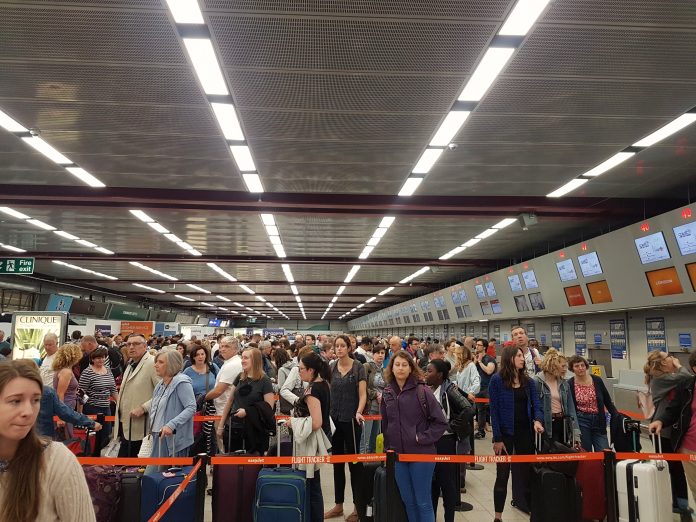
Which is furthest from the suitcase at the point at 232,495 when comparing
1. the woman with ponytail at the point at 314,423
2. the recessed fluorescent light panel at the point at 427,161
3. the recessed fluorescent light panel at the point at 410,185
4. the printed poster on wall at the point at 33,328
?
the printed poster on wall at the point at 33,328

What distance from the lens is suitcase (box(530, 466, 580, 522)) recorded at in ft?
16.2

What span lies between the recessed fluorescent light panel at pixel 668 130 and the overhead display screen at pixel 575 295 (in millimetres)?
6483

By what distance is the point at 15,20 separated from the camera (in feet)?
15.5

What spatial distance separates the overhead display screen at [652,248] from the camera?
999 centimetres

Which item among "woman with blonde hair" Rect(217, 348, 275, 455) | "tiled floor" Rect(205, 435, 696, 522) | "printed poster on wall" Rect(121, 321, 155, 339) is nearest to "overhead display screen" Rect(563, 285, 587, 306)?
"tiled floor" Rect(205, 435, 696, 522)

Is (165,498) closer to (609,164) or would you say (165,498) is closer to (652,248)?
(609,164)

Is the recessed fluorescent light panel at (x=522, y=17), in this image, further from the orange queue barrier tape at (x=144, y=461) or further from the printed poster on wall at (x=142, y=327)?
the printed poster on wall at (x=142, y=327)

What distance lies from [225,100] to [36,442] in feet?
17.2

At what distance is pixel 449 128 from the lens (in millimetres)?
7227

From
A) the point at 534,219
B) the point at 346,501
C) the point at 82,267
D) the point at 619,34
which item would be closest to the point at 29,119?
the point at 346,501

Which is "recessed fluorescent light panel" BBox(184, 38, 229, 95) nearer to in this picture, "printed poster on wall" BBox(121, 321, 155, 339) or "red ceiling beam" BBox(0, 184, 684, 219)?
"red ceiling beam" BBox(0, 184, 684, 219)

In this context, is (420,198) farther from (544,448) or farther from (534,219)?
(544,448)

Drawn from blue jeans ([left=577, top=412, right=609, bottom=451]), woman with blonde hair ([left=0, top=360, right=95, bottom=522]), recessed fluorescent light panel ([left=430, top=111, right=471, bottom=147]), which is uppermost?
recessed fluorescent light panel ([left=430, top=111, right=471, bottom=147])

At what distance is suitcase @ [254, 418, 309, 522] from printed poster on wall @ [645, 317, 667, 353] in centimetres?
1031
